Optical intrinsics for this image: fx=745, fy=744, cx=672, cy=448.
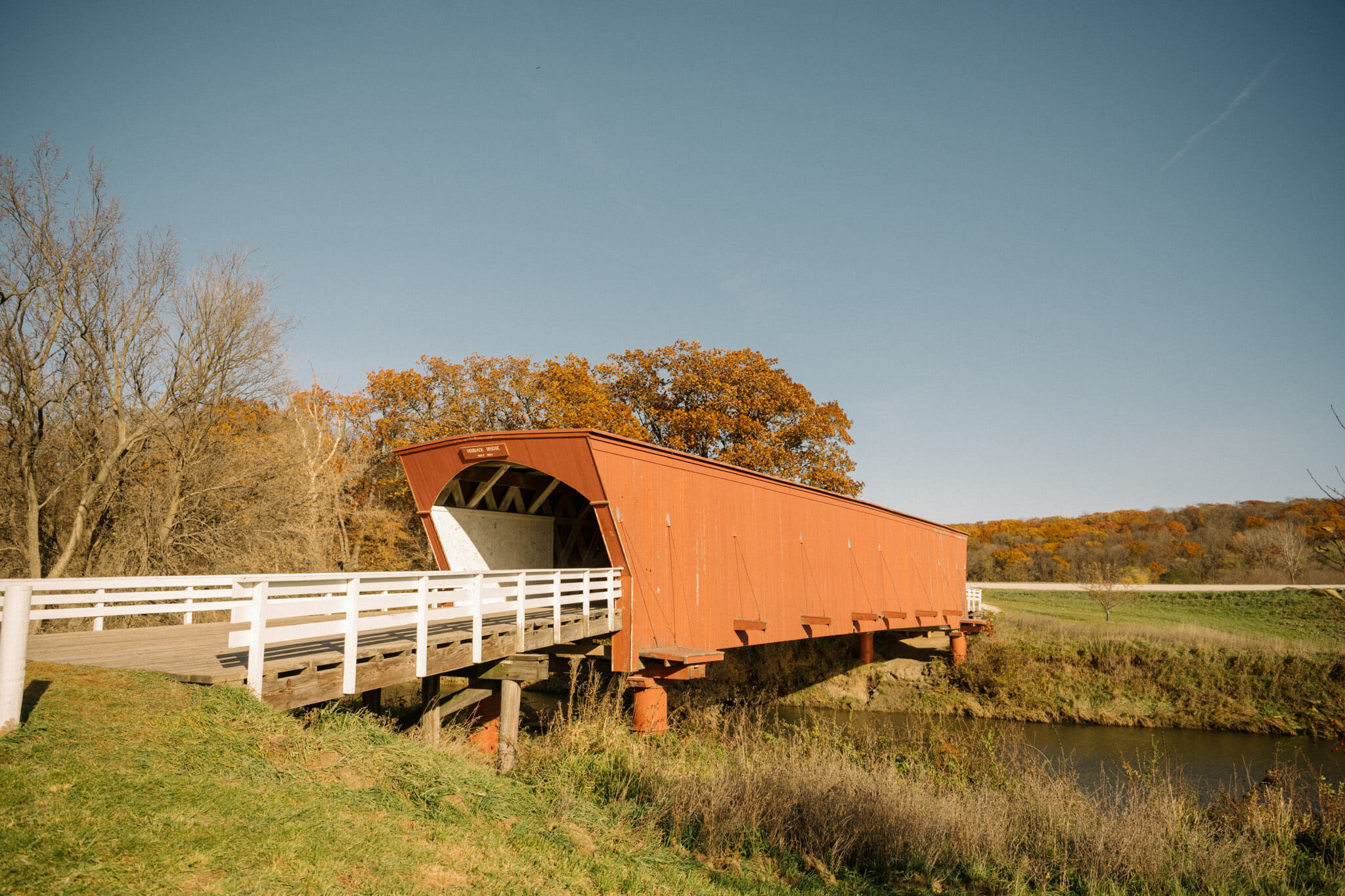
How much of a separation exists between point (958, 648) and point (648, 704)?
15.6m

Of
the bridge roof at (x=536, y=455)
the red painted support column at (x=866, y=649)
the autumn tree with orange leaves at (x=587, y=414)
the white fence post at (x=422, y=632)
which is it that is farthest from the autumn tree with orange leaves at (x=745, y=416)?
the white fence post at (x=422, y=632)

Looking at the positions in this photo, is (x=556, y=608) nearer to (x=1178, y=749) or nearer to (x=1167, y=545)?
(x=1178, y=749)

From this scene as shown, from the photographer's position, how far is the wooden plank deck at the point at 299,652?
677 centimetres

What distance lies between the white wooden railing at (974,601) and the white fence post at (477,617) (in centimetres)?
2278

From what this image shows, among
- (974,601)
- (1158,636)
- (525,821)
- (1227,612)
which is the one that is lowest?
(1227,612)

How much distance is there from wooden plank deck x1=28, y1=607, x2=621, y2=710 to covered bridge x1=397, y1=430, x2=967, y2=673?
166 centimetres

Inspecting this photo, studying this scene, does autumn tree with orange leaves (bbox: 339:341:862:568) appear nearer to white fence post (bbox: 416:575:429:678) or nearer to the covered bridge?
the covered bridge

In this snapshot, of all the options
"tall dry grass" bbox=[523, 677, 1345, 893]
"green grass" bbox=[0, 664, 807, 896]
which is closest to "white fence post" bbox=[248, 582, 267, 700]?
"green grass" bbox=[0, 664, 807, 896]

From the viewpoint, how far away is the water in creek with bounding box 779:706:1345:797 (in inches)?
603

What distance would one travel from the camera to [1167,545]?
54562 millimetres

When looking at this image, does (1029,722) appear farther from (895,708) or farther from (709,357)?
(709,357)

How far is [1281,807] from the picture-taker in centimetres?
866

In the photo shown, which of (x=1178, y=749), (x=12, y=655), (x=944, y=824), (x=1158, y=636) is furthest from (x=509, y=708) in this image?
(x=1158, y=636)

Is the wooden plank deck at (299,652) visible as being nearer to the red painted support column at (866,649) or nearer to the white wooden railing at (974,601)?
the red painted support column at (866,649)
